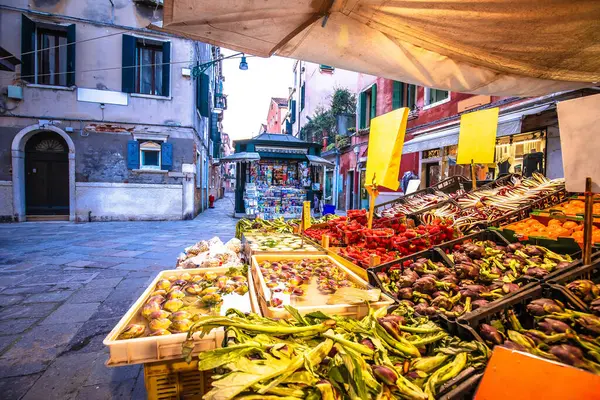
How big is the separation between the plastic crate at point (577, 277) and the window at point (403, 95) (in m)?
10.2

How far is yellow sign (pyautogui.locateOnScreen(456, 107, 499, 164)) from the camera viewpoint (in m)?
4.00

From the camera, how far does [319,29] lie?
196cm

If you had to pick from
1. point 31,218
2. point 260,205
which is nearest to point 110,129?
point 31,218

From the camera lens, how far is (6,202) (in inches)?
399

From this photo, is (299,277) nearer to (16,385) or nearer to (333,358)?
(333,358)

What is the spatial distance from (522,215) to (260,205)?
11449 millimetres

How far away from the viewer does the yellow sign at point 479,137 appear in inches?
158

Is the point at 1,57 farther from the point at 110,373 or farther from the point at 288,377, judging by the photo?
the point at 288,377

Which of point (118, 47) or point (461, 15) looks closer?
point (461, 15)

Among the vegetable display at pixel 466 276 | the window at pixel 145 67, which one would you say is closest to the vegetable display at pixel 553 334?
the vegetable display at pixel 466 276

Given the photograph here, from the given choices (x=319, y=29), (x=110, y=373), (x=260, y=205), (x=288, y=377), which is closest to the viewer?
(x=288, y=377)

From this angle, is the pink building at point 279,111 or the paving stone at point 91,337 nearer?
the paving stone at point 91,337

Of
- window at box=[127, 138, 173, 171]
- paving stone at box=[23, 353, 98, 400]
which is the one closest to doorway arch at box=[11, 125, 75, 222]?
window at box=[127, 138, 173, 171]

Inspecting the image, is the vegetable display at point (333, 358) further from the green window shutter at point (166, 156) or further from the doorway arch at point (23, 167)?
the doorway arch at point (23, 167)
